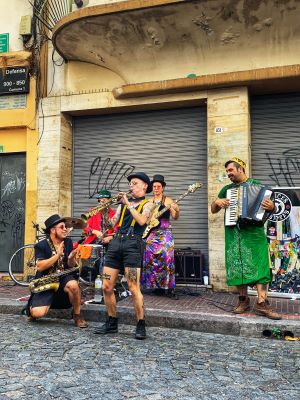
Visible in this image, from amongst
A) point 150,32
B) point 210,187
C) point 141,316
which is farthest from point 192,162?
point 141,316

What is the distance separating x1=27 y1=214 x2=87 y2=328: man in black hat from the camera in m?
5.64

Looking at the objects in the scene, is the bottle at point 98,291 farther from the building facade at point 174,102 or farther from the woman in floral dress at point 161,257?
the building facade at point 174,102

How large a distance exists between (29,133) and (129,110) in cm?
232

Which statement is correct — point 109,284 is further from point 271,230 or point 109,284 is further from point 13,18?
point 13,18

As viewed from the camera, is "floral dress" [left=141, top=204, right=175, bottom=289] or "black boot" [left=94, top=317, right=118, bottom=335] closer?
"black boot" [left=94, top=317, right=118, bottom=335]

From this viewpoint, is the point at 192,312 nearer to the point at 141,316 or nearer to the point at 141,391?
the point at 141,316

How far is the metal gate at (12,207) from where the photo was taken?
9.57 m

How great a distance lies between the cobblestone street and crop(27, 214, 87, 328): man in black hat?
0.28 meters

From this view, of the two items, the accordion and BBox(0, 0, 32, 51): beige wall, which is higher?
BBox(0, 0, 32, 51): beige wall

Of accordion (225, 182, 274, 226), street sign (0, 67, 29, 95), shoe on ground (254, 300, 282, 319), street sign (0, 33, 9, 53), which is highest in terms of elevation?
street sign (0, 33, 9, 53)

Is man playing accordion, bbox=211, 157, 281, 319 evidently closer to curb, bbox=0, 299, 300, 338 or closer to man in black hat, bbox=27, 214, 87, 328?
curb, bbox=0, 299, 300, 338

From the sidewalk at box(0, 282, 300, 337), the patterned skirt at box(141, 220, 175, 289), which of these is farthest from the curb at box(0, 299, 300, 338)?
the patterned skirt at box(141, 220, 175, 289)

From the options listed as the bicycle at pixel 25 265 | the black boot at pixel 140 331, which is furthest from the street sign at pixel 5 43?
the black boot at pixel 140 331

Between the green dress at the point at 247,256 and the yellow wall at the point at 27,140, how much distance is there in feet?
16.3
